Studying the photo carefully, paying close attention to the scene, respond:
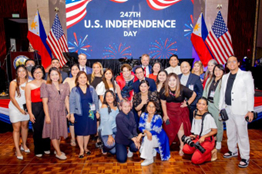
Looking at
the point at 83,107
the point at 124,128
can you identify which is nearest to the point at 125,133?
the point at 124,128

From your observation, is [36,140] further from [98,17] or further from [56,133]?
[98,17]

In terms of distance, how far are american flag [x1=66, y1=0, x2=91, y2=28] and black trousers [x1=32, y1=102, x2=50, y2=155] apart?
519 centimetres

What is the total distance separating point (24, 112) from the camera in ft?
10.9

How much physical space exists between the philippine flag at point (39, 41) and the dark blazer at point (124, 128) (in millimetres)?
4526

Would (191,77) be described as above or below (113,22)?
below

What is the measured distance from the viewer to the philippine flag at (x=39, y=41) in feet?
21.7

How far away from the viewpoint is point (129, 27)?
7762 millimetres

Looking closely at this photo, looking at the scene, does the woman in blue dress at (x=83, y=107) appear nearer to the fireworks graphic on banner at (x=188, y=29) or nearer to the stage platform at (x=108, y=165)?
the stage platform at (x=108, y=165)

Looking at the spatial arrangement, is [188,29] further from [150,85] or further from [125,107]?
[125,107]

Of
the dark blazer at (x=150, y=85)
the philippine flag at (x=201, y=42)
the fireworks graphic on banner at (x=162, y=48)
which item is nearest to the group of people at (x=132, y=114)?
the dark blazer at (x=150, y=85)

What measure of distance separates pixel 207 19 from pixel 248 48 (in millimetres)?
2684

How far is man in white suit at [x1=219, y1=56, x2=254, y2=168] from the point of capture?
2947 millimetres

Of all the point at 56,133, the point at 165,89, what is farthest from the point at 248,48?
the point at 56,133

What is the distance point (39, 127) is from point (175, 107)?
7.68ft
